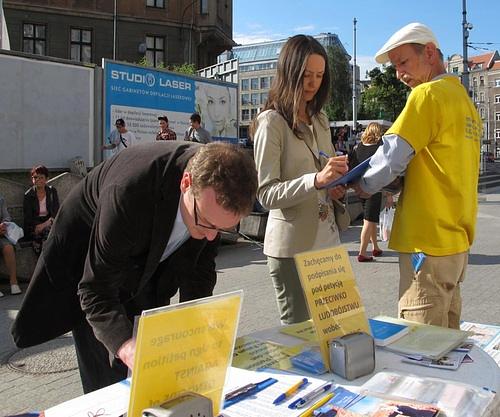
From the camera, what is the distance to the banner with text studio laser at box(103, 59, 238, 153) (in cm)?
1005

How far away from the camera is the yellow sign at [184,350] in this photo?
115 centimetres

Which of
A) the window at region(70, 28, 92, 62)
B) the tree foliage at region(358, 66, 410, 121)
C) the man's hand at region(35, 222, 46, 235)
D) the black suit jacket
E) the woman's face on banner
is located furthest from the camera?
the tree foliage at region(358, 66, 410, 121)

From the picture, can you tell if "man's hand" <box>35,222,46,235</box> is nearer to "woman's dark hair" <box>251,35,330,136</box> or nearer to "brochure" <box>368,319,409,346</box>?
"woman's dark hair" <box>251,35,330,136</box>

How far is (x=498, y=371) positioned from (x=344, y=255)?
1.98ft

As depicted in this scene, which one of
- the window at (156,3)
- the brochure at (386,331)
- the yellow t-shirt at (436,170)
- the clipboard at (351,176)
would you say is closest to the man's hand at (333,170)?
the clipboard at (351,176)

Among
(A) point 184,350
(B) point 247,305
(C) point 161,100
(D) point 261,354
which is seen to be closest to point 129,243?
(A) point 184,350

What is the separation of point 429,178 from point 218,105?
1113 centimetres

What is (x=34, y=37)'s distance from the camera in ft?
91.6

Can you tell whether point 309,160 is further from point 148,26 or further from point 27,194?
point 148,26

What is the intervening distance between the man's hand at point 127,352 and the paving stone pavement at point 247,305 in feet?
6.62

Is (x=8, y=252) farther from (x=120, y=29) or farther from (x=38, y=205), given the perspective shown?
(x=120, y=29)

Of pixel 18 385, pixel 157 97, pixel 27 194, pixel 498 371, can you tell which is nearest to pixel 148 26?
pixel 157 97

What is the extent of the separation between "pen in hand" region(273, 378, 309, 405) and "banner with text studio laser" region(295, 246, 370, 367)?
135 millimetres

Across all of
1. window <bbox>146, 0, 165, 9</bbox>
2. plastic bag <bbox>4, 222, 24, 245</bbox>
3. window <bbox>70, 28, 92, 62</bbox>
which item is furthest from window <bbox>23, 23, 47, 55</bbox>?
plastic bag <bbox>4, 222, 24, 245</bbox>
